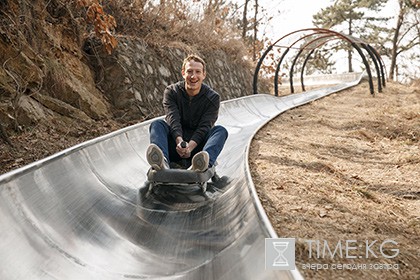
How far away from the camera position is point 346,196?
3.30 meters

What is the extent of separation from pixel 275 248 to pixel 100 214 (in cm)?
137

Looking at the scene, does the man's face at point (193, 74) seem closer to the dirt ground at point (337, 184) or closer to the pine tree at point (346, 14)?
the dirt ground at point (337, 184)

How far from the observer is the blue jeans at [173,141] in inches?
139

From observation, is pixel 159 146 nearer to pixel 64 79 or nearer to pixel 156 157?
pixel 156 157

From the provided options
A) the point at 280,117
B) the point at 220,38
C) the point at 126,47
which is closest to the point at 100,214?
the point at 126,47

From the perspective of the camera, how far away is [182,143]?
141 inches

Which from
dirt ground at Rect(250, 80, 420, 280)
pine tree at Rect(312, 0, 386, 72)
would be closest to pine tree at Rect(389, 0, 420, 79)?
pine tree at Rect(312, 0, 386, 72)

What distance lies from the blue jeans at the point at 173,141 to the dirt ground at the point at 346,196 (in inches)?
19.2

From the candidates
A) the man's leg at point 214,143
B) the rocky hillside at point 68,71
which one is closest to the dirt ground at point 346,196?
the man's leg at point 214,143

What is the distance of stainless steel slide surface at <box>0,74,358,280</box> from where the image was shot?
2.04m

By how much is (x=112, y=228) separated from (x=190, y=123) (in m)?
1.55

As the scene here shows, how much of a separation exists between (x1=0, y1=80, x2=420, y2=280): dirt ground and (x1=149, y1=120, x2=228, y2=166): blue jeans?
50cm

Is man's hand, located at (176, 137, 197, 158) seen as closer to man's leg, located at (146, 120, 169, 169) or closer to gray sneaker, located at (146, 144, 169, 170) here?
man's leg, located at (146, 120, 169, 169)

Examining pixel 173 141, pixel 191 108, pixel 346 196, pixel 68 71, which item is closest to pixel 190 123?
pixel 191 108
